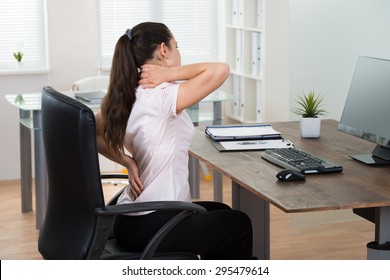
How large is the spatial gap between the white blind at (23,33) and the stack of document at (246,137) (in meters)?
2.79

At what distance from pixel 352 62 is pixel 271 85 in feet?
2.71

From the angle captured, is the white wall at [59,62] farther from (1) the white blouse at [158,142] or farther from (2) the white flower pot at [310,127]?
(1) the white blouse at [158,142]

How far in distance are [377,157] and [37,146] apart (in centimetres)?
227

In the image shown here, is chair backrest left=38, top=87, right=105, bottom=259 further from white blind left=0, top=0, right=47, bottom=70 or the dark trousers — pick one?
white blind left=0, top=0, right=47, bottom=70

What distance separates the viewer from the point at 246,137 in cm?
349


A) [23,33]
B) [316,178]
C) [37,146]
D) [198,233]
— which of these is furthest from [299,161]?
[23,33]

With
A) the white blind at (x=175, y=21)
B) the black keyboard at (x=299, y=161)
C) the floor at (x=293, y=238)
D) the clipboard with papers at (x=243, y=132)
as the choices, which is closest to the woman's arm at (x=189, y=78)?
the black keyboard at (x=299, y=161)

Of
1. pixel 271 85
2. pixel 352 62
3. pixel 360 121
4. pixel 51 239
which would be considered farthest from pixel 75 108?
pixel 271 85

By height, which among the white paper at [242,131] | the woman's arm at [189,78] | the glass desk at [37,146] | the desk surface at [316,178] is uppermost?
the woman's arm at [189,78]

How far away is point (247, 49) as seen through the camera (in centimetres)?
597

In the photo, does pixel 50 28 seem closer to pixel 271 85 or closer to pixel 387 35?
pixel 271 85

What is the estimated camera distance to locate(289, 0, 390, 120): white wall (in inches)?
185

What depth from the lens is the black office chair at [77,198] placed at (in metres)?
2.50
